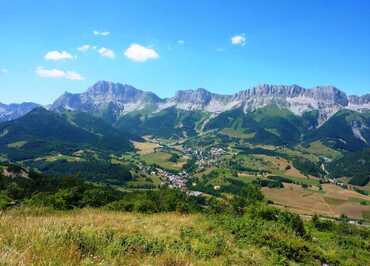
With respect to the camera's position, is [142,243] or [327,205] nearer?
[142,243]

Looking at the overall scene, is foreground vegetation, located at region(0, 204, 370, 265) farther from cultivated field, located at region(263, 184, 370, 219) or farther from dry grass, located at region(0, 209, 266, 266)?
cultivated field, located at region(263, 184, 370, 219)

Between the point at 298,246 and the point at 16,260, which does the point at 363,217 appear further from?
the point at 16,260

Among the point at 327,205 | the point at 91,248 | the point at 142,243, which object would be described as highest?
the point at 91,248

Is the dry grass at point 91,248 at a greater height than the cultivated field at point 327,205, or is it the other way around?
the dry grass at point 91,248

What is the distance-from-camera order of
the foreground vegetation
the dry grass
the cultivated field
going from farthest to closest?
the cultivated field, the foreground vegetation, the dry grass

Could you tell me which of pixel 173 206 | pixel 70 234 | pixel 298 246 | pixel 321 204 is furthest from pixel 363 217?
pixel 70 234

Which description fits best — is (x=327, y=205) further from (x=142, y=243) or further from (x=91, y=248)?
(x=91, y=248)

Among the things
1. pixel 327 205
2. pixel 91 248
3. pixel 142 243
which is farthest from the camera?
pixel 327 205

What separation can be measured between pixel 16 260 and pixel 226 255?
26.4 feet

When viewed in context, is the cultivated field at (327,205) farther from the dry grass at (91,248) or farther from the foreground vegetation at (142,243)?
the dry grass at (91,248)

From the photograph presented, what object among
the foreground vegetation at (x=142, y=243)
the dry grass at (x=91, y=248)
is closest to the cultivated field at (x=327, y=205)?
the foreground vegetation at (x=142, y=243)

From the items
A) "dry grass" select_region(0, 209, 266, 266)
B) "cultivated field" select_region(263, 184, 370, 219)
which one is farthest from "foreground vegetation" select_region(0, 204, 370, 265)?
"cultivated field" select_region(263, 184, 370, 219)

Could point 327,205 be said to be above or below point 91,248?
below

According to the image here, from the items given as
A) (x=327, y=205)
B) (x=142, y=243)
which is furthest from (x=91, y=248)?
(x=327, y=205)
